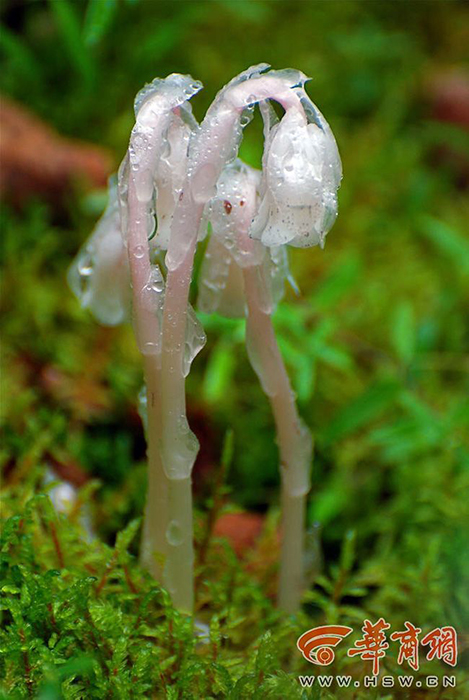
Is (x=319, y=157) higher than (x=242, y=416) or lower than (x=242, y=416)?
lower

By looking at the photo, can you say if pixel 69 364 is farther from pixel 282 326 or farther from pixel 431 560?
pixel 431 560

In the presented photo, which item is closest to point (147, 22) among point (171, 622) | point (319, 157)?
point (319, 157)

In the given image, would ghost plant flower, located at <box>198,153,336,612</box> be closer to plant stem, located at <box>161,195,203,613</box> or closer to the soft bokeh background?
plant stem, located at <box>161,195,203,613</box>

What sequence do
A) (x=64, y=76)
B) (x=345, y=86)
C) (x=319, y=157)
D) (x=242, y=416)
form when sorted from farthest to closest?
(x=345, y=86) < (x=64, y=76) < (x=242, y=416) < (x=319, y=157)

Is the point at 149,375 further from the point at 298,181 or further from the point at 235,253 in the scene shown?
the point at 298,181

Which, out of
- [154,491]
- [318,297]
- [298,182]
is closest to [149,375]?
→ [154,491]

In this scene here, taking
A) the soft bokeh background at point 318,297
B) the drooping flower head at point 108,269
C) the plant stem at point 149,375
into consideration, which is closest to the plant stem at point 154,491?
the plant stem at point 149,375

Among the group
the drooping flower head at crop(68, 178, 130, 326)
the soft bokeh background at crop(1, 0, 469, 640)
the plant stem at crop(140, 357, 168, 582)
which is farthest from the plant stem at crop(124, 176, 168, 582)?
the soft bokeh background at crop(1, 0, 469, 640)
